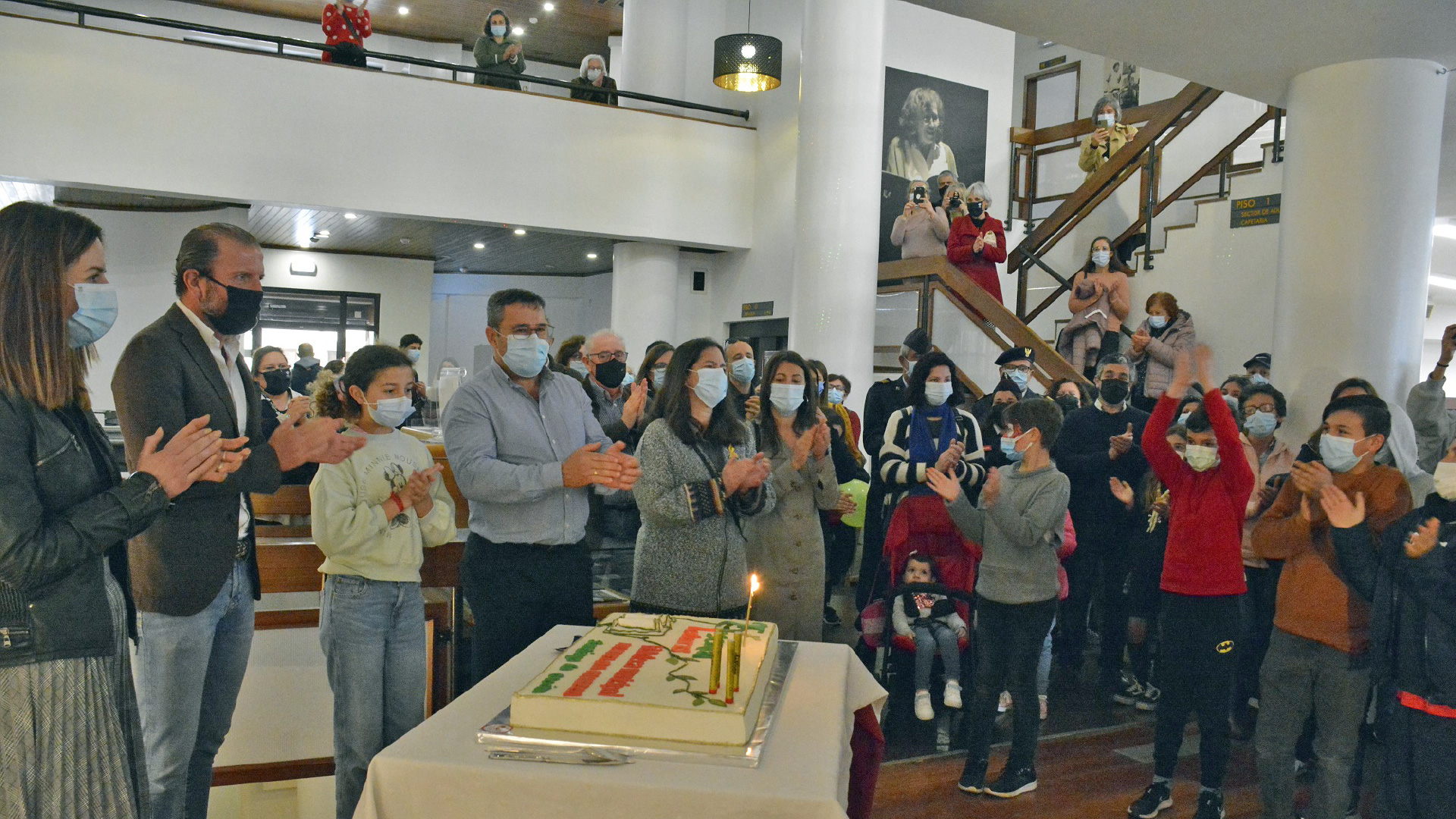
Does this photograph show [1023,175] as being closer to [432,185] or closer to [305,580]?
[432,185]

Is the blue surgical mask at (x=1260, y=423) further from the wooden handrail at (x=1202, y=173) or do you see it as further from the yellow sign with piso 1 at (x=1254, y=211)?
the wooden handrail at (x=1202, y=173)

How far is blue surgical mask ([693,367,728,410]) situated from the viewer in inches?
126

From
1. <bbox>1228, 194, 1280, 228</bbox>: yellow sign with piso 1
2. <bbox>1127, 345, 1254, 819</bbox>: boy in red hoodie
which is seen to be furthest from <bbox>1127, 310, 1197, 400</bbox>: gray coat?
<bbox>1127, 345, 1254, 819</bbox>: boy in red hoodie

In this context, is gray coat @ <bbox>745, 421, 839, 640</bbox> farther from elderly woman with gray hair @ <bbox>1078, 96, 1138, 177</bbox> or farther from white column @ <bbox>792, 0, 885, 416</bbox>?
elderly woman with gray hair @ <bbox>1078, 96, 1138, 177</bbox>

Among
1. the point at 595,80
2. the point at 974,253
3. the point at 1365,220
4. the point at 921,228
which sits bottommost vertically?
the point at 1365,220

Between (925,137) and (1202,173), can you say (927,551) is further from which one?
(925,137)

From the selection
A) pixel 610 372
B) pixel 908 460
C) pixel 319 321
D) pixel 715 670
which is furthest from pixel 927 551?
pixel 319 321

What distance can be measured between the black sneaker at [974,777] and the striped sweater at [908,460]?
1.35 meters

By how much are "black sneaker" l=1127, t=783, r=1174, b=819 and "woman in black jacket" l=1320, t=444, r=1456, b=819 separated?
79 cm

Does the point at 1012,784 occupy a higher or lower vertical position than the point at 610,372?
lower

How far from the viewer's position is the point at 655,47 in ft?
38.6

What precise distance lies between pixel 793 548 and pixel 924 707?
1337mm

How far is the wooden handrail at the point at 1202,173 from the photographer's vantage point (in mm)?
7820

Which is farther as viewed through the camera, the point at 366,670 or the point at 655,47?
the point at 655,47
